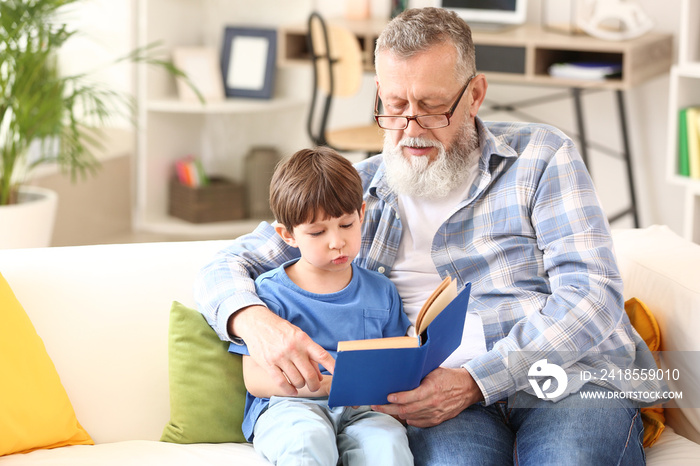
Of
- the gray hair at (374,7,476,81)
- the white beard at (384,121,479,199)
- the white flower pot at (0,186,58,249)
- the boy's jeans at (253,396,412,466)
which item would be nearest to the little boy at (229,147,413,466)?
the boy's jeans at (253,396,412,466)

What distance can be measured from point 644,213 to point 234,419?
2746 millimetres

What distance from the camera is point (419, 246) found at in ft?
5.78

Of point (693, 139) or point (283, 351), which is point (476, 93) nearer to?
point (283, 351)

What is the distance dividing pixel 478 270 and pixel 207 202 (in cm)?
274

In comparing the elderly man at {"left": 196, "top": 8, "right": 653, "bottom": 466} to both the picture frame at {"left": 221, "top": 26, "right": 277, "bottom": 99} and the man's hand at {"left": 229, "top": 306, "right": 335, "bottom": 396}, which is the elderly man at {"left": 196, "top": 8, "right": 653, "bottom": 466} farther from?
the picture frame at {"left": 221, "top": 26, "right": 277, "bottom": 99}

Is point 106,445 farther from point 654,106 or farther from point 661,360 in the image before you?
point 654,106

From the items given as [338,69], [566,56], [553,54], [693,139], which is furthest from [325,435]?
[566,56]

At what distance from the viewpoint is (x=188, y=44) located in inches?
171

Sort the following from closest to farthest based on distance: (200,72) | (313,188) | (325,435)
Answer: (325,435) → (313,188) → (200,72)

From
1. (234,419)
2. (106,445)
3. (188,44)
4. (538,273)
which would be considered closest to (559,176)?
(538,273)

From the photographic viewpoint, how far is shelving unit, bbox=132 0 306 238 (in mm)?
4086

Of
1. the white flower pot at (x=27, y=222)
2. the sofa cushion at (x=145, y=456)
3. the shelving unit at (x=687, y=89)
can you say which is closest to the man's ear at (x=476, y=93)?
the sofa cushion at (x=145, y=456)

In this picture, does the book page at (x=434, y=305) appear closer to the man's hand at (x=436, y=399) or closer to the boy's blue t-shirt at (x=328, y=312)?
the man's hand at (x=436, y=399)

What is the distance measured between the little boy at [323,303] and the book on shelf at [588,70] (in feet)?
6.48
